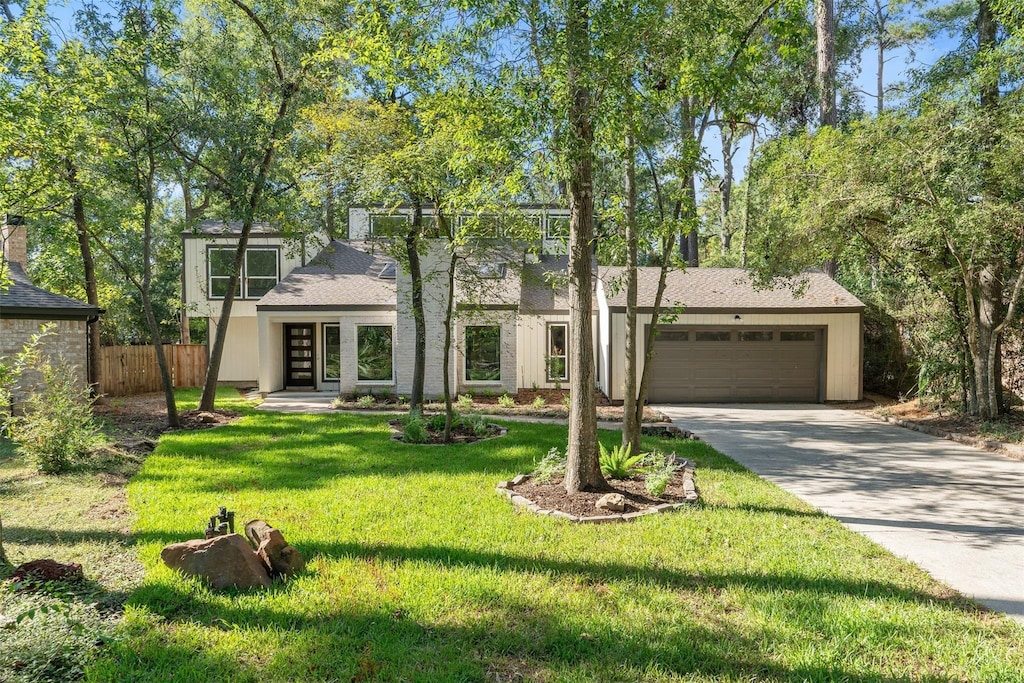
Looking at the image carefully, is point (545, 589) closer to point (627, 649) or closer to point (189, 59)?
point (627, 649)

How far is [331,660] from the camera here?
334 centimetres

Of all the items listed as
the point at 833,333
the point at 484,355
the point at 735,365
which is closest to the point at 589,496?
the point at 484,355

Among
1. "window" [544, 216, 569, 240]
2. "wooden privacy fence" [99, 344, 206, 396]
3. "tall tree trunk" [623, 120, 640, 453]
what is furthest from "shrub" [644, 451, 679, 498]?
"wooden privacy fence" [99, 344, 206, 396]

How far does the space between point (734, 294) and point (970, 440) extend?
6.84m

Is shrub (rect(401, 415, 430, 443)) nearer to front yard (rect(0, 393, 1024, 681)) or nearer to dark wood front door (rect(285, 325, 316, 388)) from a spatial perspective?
front yard (rect(0, 393, 1024, 681))

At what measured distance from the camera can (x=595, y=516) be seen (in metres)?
5.84

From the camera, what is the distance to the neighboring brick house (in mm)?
12055

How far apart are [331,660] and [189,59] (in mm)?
13172

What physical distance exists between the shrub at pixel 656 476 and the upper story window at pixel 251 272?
15.7m

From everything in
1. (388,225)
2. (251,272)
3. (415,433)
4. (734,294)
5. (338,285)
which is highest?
(251,272)

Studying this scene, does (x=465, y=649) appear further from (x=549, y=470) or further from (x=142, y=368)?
(x=142, y=368)

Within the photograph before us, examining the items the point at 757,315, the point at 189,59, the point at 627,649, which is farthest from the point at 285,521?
the point at 757,315

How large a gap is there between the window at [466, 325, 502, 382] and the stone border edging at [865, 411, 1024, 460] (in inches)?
349

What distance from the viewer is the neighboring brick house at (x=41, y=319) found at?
12055 millimetres
